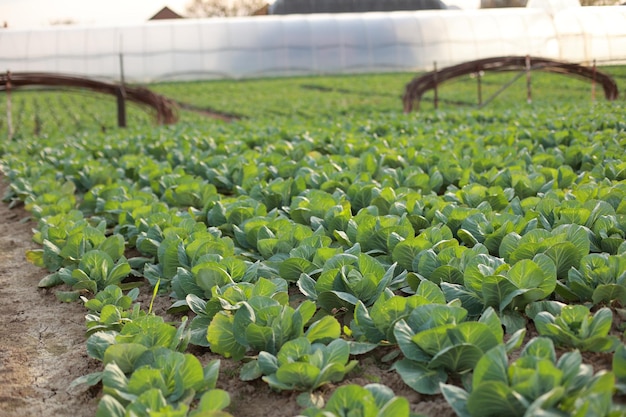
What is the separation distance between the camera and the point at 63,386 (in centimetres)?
238

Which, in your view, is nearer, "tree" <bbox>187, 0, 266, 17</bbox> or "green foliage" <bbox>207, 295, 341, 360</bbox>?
"green foliage" <bbox>207, 295, 341, 360</bbox>

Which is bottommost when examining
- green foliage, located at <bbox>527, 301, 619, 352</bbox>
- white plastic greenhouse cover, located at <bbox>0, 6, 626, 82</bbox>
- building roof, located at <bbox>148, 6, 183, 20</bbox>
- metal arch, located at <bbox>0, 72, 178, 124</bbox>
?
green foliage, located at <bbox>527, 301, 619, 352</bbox>

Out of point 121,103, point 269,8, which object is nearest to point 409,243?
point 121,103

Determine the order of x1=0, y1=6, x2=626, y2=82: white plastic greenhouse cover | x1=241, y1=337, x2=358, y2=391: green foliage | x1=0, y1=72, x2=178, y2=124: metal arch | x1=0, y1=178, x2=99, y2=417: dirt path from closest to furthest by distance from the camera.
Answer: x1=241, y1=337, x2=358, y2=391: green foliage → x1=0, y1=178, x2=99, y2=417: dirt path → x1=0, y1=72, x2=178, y2=124: metal arch → x1=0, y1=6, x2=626, y2=82: white plastic greenhouse cover

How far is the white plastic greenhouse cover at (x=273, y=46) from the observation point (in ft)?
89.5

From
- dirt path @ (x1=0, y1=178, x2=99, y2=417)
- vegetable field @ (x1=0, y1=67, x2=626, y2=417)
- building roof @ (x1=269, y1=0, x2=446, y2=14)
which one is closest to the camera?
vegetable field @ (x1=0, y1=67, x2=626, y2=417)

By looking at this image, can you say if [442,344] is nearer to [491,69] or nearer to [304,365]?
[304,365]

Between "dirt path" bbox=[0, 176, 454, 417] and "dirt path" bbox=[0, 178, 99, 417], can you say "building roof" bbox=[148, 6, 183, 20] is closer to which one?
"dirt path" bbox=[0, 178, 99, 417]

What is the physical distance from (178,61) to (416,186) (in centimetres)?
2445

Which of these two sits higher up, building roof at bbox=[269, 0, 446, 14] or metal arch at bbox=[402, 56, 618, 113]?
building roof at bbox=[269, 0, 446, 14]

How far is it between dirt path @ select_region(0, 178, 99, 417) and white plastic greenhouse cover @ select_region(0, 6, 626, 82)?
24488 mm

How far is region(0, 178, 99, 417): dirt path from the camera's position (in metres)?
2.26

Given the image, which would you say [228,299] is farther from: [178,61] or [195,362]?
[178,61]

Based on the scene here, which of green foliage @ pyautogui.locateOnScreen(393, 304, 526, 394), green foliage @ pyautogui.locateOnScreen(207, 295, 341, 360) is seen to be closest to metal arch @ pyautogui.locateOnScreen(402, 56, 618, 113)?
green foliage @ pyautogui.locateOnScreen(207, 295, 341, 360)
